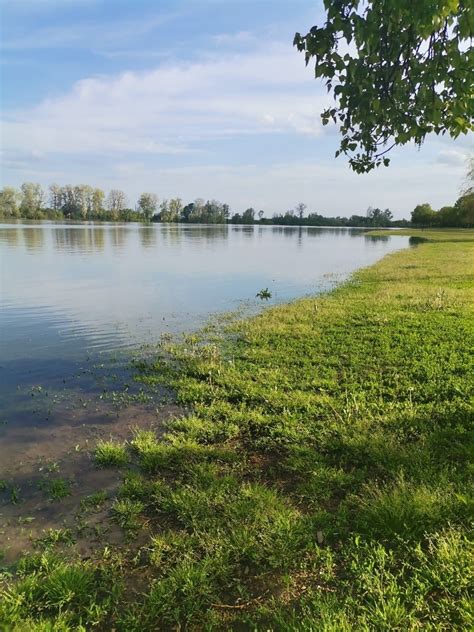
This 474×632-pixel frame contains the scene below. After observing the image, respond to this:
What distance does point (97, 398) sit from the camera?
8477 millimetres

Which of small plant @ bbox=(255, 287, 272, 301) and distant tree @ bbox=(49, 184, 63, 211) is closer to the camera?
small plant @ bbox=(255, 287, 272, 301)

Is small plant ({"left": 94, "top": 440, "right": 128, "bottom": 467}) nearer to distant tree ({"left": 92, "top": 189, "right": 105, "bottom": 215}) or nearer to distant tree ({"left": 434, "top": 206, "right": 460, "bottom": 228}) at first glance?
distant tree ({"left": 434, "top": 206, "right": 460, "bottom": 228})

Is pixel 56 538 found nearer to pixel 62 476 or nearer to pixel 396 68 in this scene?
pixel 62 476

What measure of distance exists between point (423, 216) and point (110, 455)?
160 meters

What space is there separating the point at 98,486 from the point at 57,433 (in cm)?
196

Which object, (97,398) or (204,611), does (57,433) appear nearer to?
(97,398)

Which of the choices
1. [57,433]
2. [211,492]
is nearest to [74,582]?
[211,492]

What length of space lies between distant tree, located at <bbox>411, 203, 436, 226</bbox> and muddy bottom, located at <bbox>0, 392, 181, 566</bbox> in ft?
488

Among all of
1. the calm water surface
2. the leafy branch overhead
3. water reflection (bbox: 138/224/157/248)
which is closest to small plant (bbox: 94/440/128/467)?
the calm water surface

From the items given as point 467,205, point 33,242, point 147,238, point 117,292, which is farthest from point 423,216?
point 117,292

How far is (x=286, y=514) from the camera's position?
4430 millimetres

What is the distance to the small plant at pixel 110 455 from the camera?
595 cm

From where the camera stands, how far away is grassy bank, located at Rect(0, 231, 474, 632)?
131 inches

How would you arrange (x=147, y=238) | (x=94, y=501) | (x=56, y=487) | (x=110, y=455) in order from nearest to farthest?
(x=94, y=501) → (x=56, y=487) → (x=110, y=455) → (x=147, y=238)
